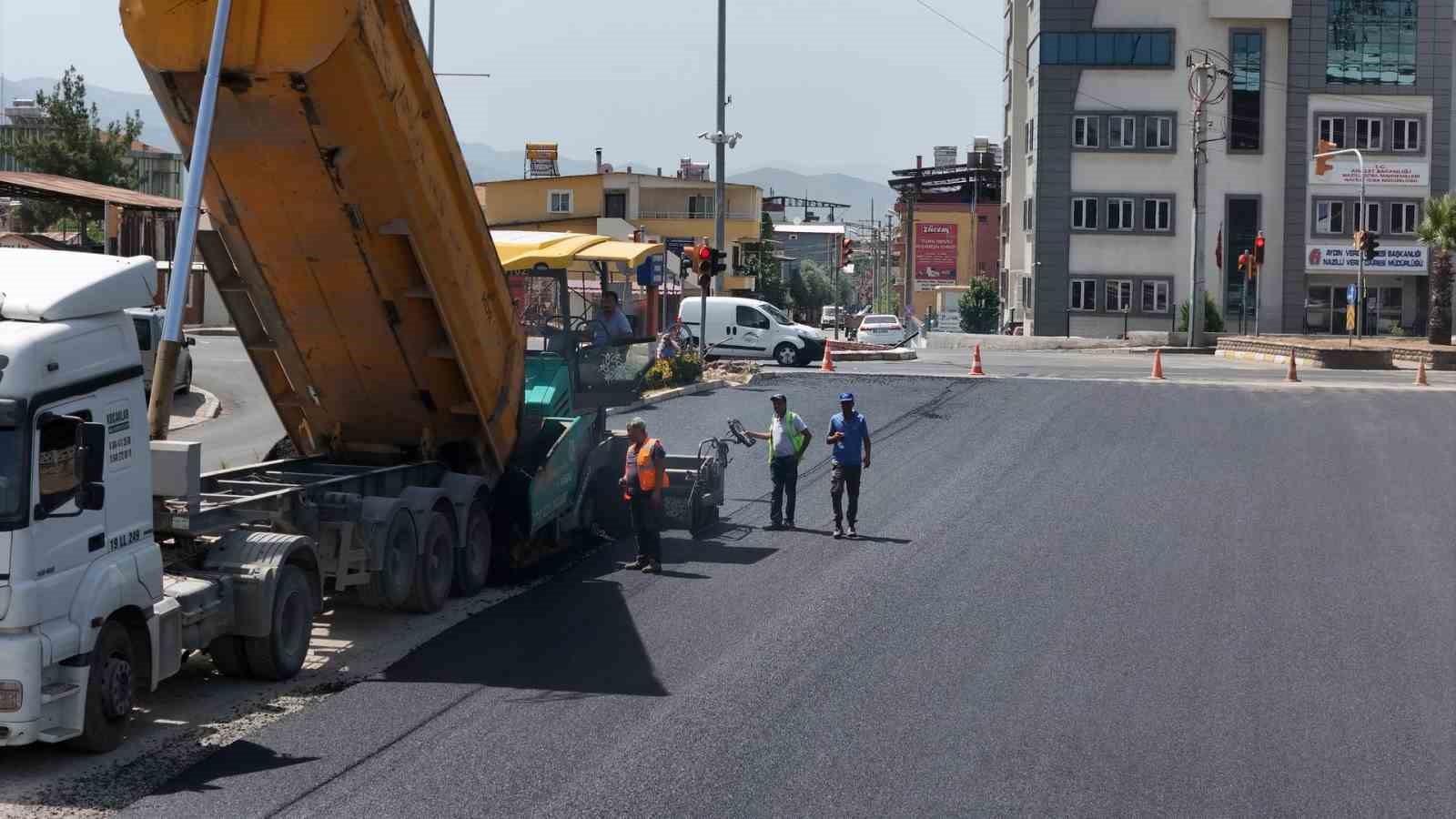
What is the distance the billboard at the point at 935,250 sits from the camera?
354 ft

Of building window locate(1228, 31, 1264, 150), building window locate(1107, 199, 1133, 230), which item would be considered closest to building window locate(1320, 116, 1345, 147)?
building window locate(1228, 31, 1264, 150)

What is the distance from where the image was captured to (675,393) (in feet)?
97.8

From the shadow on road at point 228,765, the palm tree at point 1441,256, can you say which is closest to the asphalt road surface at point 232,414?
the shadow on road at point 228,765

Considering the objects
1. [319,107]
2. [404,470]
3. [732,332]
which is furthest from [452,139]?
[732,332]

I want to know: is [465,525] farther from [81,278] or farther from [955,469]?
[955,469]

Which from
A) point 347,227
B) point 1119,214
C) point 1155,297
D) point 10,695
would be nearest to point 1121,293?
point 1155,297

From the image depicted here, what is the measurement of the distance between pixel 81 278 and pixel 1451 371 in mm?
41466

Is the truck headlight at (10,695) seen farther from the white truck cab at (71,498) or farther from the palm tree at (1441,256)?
the palm tree at (1441,256)

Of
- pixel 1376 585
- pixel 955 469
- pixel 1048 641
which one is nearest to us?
pixel 1048 641

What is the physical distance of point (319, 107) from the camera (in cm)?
1163

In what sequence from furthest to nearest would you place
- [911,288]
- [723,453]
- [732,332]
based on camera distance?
1. [911,288]
2. [732,332]
3. [723,453]

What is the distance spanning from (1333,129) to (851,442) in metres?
55.2

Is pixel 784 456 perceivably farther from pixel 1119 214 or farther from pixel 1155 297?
pixel 1155 297

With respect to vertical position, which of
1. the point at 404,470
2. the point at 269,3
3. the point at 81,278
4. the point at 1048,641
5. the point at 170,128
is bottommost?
the point at 1048,641
